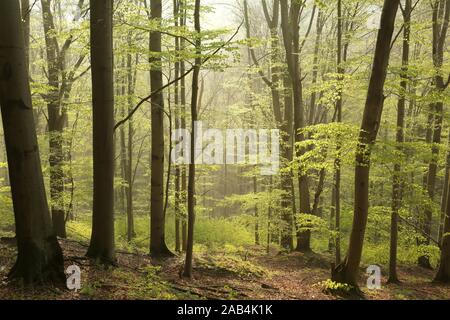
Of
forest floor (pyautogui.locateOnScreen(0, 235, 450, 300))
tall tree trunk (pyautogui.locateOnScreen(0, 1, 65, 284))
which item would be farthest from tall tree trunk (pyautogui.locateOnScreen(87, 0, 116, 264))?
tall tree trunk (pyautogui.locateOnScreen(0, 1, 65, 284))

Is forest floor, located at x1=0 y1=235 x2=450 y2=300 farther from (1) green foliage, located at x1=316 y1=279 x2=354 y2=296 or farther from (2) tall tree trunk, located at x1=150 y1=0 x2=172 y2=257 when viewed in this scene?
(2) tall tree trunk, located at x1=150 y1=0 x2=172 y2=257

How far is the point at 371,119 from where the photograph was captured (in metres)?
7.57

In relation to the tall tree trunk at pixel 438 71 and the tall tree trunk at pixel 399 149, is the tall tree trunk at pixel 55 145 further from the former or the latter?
the tall tree trunk at pixel 438 71

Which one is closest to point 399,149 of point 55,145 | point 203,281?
point 203,281

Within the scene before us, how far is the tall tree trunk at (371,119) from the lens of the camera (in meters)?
7.26

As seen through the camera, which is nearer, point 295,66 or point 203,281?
point 203,281

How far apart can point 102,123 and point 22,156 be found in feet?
6.00

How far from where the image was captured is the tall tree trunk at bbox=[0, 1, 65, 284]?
17.5 feet

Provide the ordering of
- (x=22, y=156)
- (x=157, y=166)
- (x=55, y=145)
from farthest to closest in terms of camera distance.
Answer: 1. (x=55, y=145)
2. (x=157, y=166)
3. (x=22, y=156)

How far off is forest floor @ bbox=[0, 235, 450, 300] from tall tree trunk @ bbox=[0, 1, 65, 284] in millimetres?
342

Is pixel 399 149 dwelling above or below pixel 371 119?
below

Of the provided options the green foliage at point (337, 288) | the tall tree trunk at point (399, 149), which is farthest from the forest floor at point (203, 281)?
the tall tree trunk at point (399, 149)

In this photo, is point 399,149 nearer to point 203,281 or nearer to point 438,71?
point 438,71

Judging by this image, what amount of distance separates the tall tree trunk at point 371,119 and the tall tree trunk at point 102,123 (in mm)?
4787
